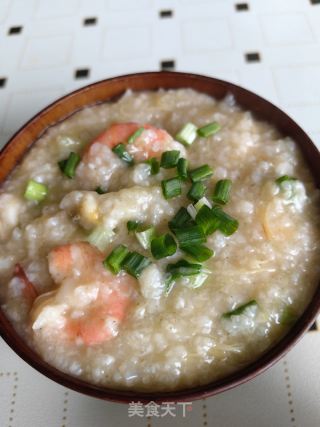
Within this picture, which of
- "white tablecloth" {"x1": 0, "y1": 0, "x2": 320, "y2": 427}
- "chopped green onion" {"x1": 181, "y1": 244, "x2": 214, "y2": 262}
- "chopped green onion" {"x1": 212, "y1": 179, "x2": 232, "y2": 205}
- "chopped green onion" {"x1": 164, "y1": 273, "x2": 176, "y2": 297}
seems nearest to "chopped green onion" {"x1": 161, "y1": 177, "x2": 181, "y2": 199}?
"chopped green onion" {"x1": 212, "y1": 179, "x2": 232, "y2": 205}

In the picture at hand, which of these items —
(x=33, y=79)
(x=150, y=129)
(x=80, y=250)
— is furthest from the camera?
(x=33, y=79)

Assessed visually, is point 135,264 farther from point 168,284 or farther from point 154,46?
point 154,46

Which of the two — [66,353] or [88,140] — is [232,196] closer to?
[88,140]

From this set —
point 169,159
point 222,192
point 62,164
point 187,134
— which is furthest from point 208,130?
point 62,164

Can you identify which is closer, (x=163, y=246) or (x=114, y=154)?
(x=163, y=246)

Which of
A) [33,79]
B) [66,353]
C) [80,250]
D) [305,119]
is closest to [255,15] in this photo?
[305,119]
